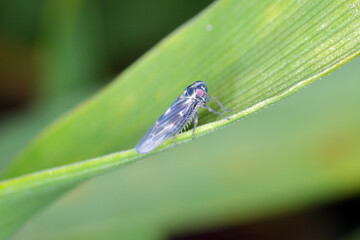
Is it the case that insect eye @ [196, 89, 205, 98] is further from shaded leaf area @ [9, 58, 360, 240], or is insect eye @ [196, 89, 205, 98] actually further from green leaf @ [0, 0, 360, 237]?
shaded leaf area @ [9, 58, 360, 240]

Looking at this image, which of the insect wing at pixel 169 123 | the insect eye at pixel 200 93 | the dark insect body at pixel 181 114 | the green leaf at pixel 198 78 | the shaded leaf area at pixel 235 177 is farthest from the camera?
the shaded leaf area at pixel 235 177

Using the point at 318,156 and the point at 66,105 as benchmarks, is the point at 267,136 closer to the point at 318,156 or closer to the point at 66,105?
the point at 318,156

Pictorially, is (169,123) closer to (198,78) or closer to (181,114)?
(181,114)

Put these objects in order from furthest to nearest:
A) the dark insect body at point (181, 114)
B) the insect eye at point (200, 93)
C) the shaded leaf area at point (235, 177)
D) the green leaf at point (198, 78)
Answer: the shaded leaf area at point (235, 177) < the insect eye at point (200, 93) < the dark insect body at point (181, 114) < the green leaf at point (198, 78)

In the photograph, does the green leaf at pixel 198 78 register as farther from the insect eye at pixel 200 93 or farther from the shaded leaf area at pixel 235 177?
the shaded leaf area at pixel 235 177

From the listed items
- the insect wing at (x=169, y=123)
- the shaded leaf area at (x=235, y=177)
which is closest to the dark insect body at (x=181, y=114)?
the insect wing at (x=169, y=123)

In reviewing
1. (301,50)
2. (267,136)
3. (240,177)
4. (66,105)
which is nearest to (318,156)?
(267,136)

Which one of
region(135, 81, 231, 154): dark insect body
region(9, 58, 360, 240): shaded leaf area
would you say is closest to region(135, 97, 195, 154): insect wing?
region(135, 81, 231, 154): dark insect body
